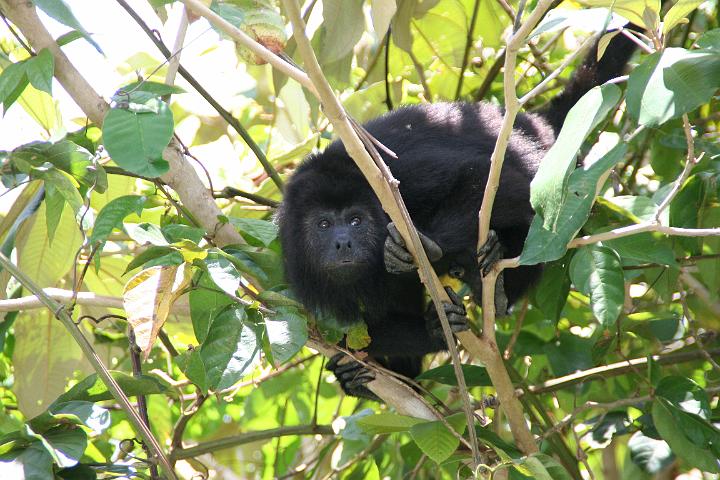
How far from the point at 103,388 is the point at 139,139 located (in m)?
0.69

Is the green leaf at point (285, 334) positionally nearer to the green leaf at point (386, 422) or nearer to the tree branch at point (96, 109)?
the green leaf at point (386, 422)

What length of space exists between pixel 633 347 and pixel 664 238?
1235mm

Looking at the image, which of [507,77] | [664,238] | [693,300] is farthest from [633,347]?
[507,77]

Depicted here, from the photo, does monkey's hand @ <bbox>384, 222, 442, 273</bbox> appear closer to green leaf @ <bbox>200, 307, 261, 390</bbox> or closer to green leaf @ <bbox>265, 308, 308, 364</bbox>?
green leaf @ <bbox>265, 308, 308, 364</bbox>

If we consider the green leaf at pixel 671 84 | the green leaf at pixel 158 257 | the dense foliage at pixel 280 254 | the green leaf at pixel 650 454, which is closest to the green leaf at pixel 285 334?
the dense foliage at pixel 280 254

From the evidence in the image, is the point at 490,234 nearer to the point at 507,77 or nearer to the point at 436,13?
the point at 507,77

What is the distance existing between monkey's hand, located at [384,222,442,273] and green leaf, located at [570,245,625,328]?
19.8 inches

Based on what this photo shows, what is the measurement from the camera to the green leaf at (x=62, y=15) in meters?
1.96

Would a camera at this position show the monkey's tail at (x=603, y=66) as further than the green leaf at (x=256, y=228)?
Yes

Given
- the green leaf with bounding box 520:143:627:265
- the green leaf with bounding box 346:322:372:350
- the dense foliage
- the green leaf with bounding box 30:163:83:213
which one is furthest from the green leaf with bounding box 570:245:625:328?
the green leaf with bounding box 30:163:83:213

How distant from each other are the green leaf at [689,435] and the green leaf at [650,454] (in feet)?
1.62

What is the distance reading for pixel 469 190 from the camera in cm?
286

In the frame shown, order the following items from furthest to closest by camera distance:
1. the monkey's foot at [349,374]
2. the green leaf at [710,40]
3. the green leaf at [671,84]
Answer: the monkey's foot at [349,374], the green leaf at [710,40], the green leaf at [671,84]

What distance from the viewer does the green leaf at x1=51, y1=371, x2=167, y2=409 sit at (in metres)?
2.12
